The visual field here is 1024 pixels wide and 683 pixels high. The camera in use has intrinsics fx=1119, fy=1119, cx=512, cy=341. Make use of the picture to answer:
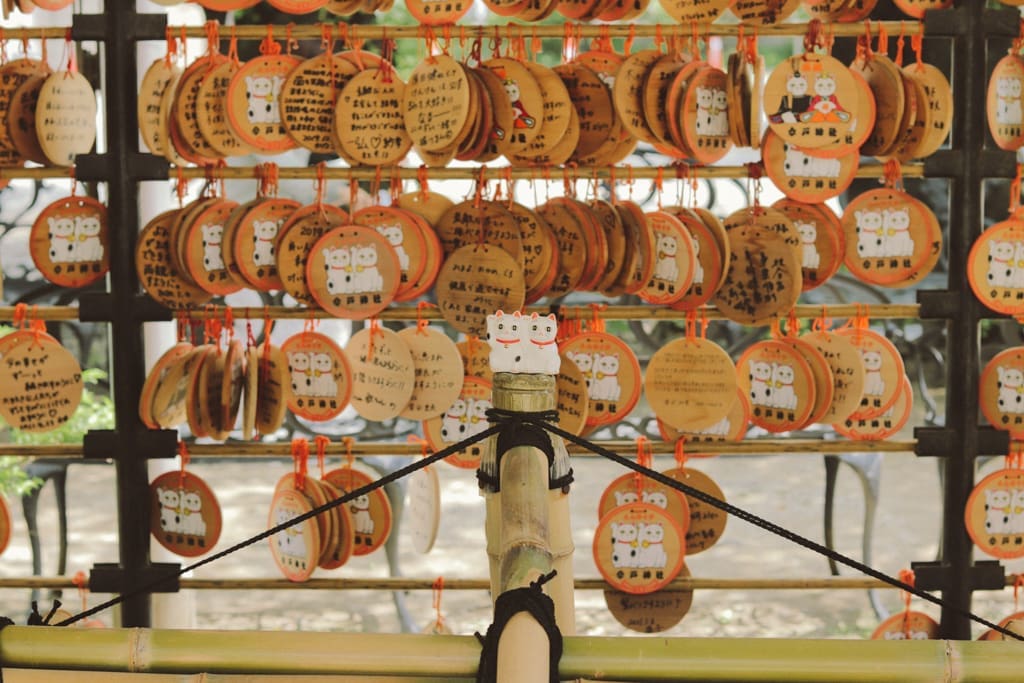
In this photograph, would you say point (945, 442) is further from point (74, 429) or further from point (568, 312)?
point (74, 429)

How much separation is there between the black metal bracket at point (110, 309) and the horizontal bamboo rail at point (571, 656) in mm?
1652

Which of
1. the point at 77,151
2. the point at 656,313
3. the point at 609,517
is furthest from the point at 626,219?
the point at 77,151

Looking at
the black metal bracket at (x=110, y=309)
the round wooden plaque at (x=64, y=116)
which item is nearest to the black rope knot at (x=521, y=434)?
the black metal bracket at (x=110, y=309)

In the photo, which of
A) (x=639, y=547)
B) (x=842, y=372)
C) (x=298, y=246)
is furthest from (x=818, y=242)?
(x=298, y=246)

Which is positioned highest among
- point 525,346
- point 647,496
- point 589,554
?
point 525,346

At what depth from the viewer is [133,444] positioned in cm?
270

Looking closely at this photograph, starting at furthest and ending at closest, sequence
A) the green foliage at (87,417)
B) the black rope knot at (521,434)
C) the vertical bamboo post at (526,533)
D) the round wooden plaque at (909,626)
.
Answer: the green foliage at (87,417) < the round wooden plaque at (909,626) < the black rope knot at (521,434) < the vertical bamboo post at (526,533)

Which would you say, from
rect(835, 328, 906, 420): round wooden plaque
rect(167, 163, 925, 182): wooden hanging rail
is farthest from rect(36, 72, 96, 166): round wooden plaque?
rect(835, 328, 906, 420): round wooden plaque

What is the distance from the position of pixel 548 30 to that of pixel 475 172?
36 centimetres

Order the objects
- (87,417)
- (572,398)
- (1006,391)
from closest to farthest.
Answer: (572,398)
(1006,391)
(87,417)

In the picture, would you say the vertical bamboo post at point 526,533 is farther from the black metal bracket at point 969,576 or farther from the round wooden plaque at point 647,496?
Answer: the black metal bracket at point 969,576

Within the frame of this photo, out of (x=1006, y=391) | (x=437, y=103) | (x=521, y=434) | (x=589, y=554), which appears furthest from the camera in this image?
(x=589, y=554)

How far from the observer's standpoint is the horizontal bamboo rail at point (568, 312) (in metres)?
2.62

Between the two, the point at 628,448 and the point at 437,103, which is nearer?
the point at 437,103
